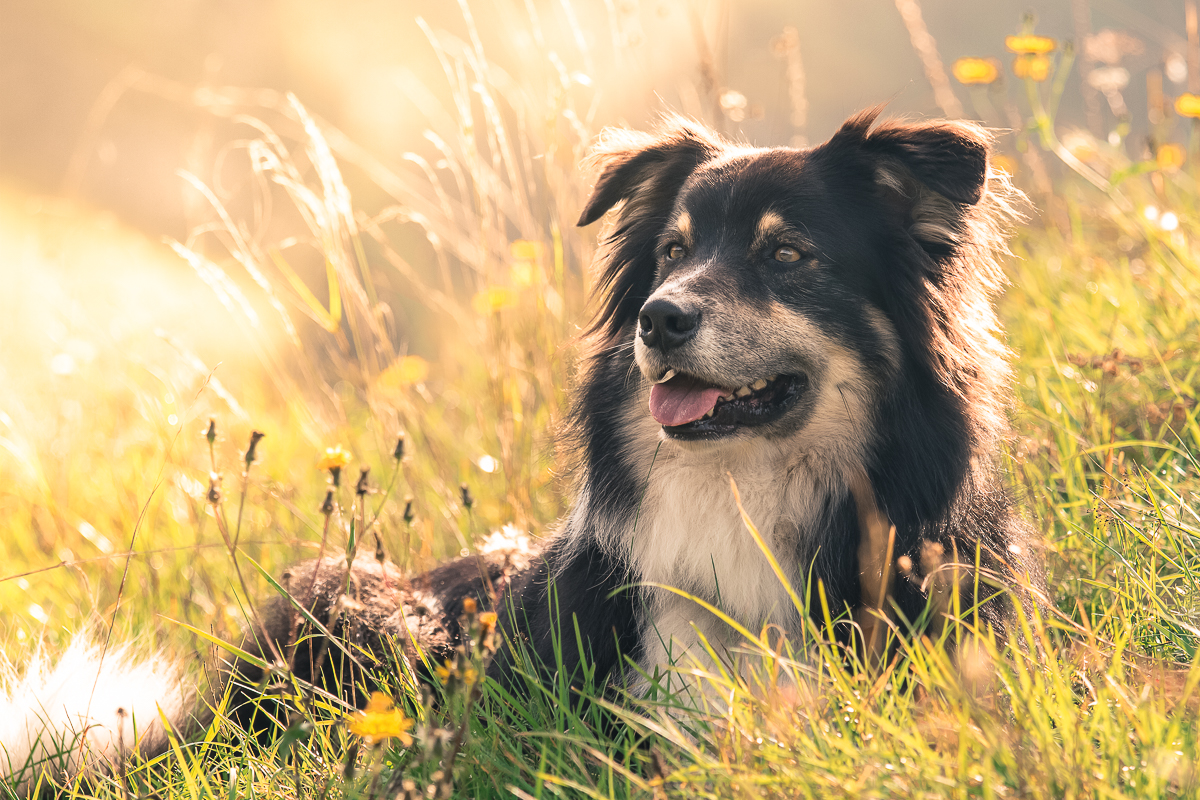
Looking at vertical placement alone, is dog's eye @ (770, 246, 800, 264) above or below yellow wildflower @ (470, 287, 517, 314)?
above

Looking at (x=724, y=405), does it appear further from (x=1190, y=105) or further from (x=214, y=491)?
(x=1190, y=105)

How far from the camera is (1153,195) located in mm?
5488

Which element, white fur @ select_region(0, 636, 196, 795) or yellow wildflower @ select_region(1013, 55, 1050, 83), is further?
yellow wildflower @ select_region(1013, 55, 1050, 83)

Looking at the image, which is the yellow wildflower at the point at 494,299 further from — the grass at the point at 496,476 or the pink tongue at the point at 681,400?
the pink tongue at the point at 681,400

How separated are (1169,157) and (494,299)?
3917 mm

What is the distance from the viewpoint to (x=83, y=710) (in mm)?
2533

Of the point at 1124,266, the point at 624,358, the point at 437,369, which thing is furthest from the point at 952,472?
the point at 437,369

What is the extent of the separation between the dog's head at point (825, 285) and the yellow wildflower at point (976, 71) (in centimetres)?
236

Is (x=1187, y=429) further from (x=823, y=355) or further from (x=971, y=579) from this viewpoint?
(x=823, y=355)

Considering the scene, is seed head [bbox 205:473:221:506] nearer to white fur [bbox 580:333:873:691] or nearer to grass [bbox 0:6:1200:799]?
grass [bbox 0:6:1200:799]

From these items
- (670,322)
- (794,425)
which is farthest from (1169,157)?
(670,322)

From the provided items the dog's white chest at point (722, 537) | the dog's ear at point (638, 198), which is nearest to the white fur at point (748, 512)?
the dog's white chest at point (722, 537)

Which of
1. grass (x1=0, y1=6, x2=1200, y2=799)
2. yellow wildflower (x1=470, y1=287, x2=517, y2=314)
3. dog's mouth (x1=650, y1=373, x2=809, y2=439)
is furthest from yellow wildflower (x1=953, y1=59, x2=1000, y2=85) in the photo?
dog's mouth (x1=650, y1=373, x2=809, y2=439)

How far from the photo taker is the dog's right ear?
3.14m
